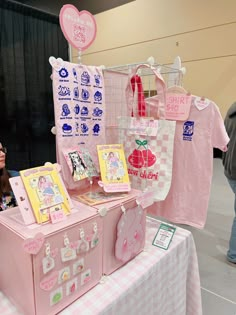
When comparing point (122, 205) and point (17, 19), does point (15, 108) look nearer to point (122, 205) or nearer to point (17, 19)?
point (17, 19)

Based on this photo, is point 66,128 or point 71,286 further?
point 66,128

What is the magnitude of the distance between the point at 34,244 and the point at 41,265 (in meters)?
0.07

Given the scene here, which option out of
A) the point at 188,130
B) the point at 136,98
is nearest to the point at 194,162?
the point at 188,130

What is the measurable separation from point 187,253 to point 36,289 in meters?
0.72

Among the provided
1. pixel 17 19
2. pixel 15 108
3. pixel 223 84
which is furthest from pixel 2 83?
pixel 223 84

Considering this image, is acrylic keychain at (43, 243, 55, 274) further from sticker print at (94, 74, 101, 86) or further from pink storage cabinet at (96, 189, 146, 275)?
sticker print at (94, 74, 101, 86)

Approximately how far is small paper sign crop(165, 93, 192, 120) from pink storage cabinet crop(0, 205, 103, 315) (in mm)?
565

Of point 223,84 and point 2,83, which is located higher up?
point 223,84

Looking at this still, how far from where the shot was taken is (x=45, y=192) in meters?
0.76

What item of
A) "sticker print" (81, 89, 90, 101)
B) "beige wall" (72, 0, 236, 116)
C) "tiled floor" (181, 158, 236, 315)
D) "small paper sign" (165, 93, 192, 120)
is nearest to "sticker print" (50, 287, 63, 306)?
"sticker print" (81, 89, 90, 101)

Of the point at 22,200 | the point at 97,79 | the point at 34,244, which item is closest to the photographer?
the point at 34,244

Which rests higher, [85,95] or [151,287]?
[85,95]

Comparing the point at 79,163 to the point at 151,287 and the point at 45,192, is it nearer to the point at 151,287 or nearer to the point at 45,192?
the point at 45,192

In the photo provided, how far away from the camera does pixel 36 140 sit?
351 centimetres
